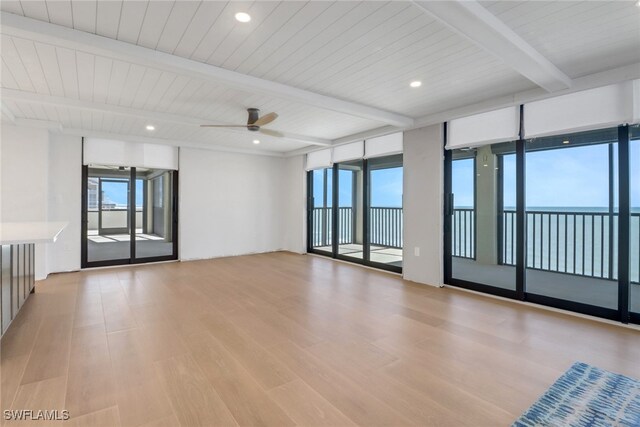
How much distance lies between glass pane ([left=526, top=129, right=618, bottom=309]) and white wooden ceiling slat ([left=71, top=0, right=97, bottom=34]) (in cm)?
458

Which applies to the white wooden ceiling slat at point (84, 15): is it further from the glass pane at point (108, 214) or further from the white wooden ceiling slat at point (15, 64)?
the glass pane at point (108, 214)

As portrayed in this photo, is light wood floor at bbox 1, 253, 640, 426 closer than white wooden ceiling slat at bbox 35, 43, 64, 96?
Yes

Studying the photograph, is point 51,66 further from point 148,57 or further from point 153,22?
point 153,22

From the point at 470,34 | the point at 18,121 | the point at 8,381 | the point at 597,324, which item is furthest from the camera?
the point at 18,121

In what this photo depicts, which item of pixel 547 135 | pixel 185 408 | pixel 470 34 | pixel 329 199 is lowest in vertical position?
pixel 185 408

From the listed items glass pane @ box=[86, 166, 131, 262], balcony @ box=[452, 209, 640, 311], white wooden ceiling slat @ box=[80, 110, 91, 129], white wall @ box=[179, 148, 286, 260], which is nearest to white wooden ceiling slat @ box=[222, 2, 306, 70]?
white wooden ceiling slat @ box=[80, 110, 91, 129]

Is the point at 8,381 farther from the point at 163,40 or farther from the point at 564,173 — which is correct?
the point at 564,173

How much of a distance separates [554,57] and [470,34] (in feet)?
3.91

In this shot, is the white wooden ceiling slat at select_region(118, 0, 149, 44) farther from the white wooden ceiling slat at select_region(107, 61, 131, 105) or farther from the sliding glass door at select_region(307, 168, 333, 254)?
the sliding glass door at select_region(307, 168, 333, 254)

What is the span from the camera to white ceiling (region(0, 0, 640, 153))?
2170mm

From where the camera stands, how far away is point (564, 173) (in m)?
3.72

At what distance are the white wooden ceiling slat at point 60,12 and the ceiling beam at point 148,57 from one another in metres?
0.06

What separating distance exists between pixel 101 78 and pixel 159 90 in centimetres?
56

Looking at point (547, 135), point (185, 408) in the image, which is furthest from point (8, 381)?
point (547, 135)
